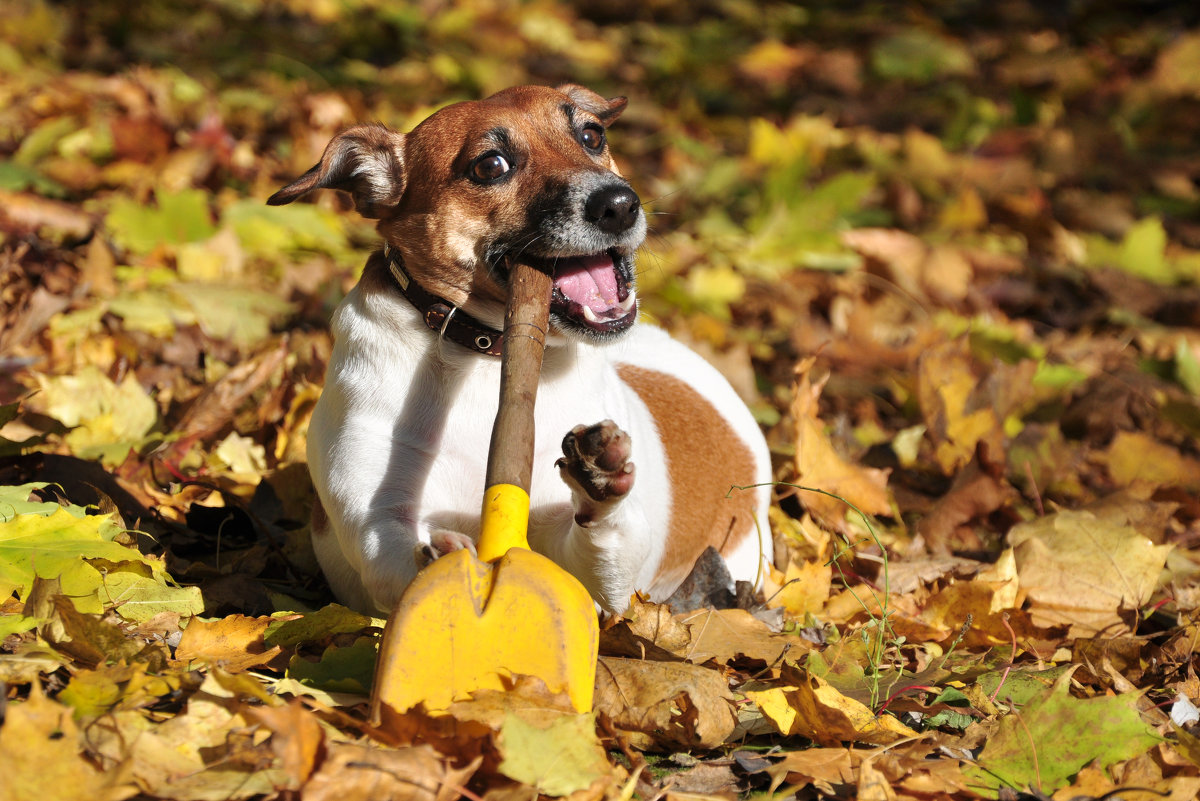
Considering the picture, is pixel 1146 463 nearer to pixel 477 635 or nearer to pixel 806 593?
pixel 806 593

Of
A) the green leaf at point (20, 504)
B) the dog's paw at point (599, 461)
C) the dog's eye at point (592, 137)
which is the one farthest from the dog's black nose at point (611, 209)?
the green leaf at point (20, 504)

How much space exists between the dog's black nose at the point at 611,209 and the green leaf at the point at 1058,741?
4.48 feet

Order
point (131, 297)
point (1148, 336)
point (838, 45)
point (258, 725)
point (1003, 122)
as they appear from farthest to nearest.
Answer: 1. point (838, 45)
2. point (1003, 122)
3. point (1148, 336)
4. point (131, 297)
5. point (258, 725)

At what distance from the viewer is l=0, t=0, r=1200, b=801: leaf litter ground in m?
1.99

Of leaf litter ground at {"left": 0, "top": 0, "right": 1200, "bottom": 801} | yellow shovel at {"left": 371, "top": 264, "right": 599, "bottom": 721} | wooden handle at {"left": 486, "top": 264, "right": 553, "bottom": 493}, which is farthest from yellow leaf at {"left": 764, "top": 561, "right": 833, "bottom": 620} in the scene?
yellow shovel at {"left": 371, "top": 264, "right": 599, "bottom": 721}

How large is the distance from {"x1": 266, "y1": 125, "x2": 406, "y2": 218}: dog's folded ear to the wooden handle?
0.58 meters

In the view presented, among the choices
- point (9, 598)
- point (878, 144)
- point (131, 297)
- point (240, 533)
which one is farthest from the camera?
point (878, 144)

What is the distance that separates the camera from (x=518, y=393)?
227 centimetres

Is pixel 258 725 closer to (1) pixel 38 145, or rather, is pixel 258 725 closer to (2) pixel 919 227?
(1) pixel 38 145

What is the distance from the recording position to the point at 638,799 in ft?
6.24

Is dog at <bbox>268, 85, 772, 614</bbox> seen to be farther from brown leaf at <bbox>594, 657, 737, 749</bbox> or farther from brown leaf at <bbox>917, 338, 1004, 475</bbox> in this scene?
brown leaf at <bbox>917, 338, 1004, 475</bbox>

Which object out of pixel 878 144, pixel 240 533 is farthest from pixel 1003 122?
pixel 240 533

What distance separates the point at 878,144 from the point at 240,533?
6064mm

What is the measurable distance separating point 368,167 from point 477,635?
4.94 feet
